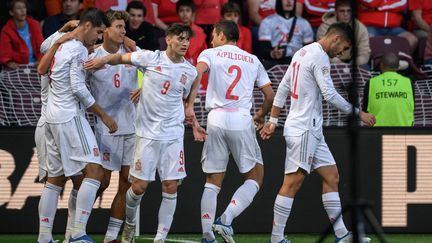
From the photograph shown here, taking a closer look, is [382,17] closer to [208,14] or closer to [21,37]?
[208,14]

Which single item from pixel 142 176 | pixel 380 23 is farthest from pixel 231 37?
pixel 380 23

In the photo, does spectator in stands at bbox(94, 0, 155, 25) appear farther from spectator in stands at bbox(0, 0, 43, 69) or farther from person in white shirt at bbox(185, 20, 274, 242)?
person in white shirt at bbox(185, 20, 274, 242)

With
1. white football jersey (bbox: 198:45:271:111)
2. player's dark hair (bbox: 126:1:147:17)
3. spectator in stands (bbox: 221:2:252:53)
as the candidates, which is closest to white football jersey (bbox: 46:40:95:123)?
white football jersey (bbox: 198:45:271:111)

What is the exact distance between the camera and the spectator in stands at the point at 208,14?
15883 mm

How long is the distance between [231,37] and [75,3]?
15.8 feet

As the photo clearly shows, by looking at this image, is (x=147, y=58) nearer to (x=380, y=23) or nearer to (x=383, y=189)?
(x=383, y=189)

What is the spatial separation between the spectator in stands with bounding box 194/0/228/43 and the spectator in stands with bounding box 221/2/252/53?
0.30 metres

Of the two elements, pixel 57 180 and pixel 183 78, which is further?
pixel 57 180

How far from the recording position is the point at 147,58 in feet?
35.0

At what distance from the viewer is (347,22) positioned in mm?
15156

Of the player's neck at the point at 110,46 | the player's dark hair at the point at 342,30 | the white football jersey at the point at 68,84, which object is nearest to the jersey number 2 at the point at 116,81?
the player's neck at the point at 110,46

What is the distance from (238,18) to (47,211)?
5660 millimetres

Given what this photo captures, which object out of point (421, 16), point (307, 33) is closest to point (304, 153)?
point (307, 33)

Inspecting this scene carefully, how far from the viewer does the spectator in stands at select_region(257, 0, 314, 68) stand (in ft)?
51.4
